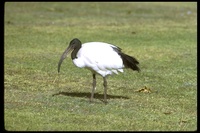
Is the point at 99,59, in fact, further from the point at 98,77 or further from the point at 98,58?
the point at 98,77

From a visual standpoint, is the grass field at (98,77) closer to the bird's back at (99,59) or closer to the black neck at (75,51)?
the bird's back at (99,59)

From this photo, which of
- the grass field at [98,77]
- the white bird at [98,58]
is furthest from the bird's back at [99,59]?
the grass field at [98,77]

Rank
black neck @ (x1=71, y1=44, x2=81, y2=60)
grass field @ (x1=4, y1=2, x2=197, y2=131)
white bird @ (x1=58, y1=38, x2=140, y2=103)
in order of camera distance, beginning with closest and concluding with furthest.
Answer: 1. grass field @ (x1=4, y1=2, x2=197, y2=131)
2. white bird @ (x1=58, y1=38, x2=140, y2=103)
3. black neck @ (x1=71, y1=44, x2=81, y2=60)

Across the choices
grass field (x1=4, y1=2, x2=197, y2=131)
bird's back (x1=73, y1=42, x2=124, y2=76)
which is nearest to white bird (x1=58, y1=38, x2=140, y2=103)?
bird's back (x1=73, y1=42, x2=124, y2=76)

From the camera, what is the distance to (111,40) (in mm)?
18125

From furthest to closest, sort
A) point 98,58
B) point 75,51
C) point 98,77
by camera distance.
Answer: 1. point 98,77
2. point 75,51
3. point 98,58

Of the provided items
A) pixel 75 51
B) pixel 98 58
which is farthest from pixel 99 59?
pixel 75 51

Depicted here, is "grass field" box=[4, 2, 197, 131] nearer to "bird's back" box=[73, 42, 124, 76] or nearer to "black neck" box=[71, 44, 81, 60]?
"bird's back" box=[73, 42, 124, 76]

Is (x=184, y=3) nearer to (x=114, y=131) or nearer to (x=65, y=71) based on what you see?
(x=65, y=71)

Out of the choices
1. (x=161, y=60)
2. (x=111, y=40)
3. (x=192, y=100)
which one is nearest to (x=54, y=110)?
(x=192, y=100)

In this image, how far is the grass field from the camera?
868 centimetres

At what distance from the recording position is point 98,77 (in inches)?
492

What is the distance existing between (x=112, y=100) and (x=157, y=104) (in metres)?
0.75

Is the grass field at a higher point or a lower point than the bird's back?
lower
